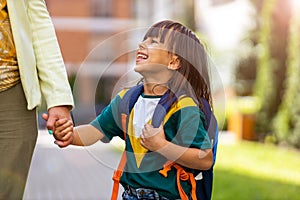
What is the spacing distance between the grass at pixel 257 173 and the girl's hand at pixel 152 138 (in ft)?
13.5

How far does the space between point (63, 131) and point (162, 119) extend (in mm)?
369

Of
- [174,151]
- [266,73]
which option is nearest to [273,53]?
[266,73]

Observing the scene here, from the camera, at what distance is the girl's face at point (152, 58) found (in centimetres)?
281

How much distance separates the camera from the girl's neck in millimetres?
2861

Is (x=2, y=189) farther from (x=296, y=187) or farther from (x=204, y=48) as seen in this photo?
(x=296, y=187)

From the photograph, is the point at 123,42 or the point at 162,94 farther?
the point at 123,42

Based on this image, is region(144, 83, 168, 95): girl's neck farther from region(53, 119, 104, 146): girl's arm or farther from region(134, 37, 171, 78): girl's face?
region(53, 119, 104, 146): girl's arm

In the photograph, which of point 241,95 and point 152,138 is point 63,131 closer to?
point 152,138

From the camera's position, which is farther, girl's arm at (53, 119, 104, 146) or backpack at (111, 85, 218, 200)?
→ girl's arm at (53, 119, 104, 146)

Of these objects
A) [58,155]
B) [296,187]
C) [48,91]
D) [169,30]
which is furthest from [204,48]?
[58,155]

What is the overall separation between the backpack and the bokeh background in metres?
0.13

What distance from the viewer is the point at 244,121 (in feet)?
46.1

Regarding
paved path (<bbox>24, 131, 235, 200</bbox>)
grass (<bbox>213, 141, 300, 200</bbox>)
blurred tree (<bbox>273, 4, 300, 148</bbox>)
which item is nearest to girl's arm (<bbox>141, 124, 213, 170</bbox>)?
paved path (<bbox>24, 131, 235, 200</bbox>)

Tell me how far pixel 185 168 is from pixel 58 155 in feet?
29.3
